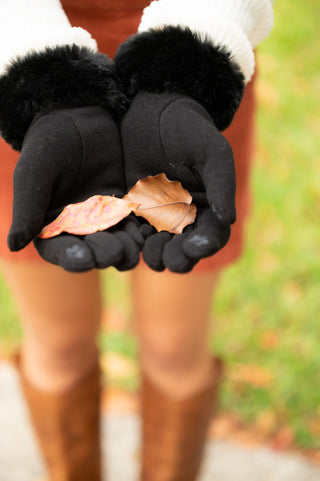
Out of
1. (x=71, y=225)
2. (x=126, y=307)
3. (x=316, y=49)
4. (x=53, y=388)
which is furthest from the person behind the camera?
(x=316, y=49)

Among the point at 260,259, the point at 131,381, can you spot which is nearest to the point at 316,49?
the point at 260,259

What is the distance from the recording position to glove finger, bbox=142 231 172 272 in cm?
88

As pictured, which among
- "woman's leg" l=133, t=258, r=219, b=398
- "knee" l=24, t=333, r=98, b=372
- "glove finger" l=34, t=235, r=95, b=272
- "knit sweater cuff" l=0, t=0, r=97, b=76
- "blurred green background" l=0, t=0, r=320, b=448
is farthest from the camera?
"blurred green background" l=0, t=0, r=320, b=448

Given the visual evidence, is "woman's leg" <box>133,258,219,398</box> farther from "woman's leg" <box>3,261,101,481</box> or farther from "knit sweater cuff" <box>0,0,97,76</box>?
"knit sweater cuff" <box>0,0,97,76</box>

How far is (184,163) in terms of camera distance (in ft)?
3.12

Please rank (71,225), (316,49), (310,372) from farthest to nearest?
(316,49), (310,372), (71,225)

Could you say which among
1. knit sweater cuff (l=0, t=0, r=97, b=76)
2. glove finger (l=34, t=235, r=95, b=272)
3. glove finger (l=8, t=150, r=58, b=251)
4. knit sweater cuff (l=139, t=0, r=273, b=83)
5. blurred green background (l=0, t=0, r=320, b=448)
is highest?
knit sweater cuff (l=0, t=0, r=97, b=76)

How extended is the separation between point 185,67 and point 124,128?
155 millimetres

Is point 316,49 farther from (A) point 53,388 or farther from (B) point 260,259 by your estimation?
(A) point 53,388

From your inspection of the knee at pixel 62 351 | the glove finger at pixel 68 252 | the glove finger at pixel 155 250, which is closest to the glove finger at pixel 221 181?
the glove finger at pixel 155 250

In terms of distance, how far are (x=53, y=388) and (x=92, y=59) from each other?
0.83 m

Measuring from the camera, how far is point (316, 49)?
397cm

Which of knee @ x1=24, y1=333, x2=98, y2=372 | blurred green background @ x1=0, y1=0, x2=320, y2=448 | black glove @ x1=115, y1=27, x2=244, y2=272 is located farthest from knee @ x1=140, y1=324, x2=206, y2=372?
black glove @ x1=115, y1=27, x2=244, y2=272

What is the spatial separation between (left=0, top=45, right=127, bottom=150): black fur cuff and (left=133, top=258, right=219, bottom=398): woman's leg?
0.43 meters
